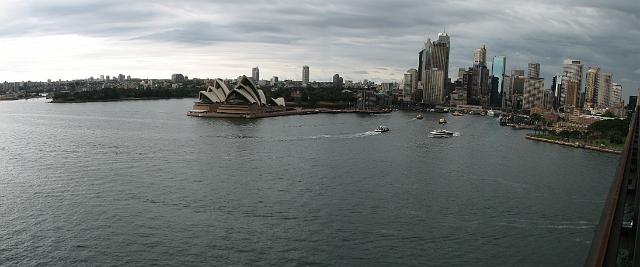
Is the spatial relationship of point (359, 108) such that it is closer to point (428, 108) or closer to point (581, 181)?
point (428, 108)

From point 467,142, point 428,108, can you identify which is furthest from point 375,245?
point 428,108

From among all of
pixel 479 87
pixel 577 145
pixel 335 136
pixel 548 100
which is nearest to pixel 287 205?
pixel 335 136

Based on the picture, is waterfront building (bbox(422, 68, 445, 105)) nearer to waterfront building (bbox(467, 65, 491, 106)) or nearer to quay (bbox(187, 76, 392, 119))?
waterfront building (bbox(467, 65, 491, 106))

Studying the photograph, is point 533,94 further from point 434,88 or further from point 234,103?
point 234,103

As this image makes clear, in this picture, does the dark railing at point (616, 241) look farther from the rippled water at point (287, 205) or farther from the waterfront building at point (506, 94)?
the waterfront building at point (506, 94)

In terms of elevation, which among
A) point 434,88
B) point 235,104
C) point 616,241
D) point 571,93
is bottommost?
point 616,241

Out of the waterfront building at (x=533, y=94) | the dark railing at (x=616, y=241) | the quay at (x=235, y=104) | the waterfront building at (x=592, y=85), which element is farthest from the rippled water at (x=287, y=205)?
the waterfront building at (x=592, y=85)

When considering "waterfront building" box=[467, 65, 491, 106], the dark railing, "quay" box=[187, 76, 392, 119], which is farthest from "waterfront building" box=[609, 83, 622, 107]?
the dark railing
